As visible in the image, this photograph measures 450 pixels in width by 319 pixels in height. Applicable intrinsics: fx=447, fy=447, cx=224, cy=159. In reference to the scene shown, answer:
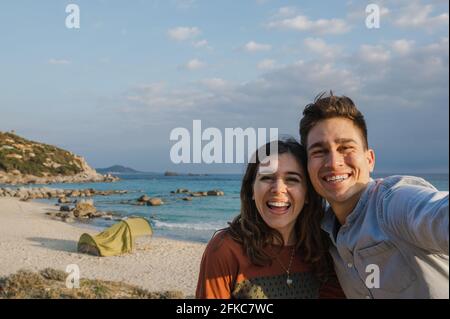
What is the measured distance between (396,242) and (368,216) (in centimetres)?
22

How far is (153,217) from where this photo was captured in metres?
34.7

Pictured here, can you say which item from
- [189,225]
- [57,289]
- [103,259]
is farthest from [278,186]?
[189,225]

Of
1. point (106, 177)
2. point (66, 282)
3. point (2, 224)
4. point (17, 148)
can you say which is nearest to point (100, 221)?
point (2, 224)

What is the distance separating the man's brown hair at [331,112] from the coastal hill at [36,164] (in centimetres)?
6646

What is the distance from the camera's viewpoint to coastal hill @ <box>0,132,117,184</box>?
6619 cm

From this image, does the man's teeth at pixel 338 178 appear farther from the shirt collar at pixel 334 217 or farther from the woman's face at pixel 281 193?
the woman's face at pixel 281 193

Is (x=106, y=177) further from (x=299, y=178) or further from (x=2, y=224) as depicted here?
(x=299, y=178)

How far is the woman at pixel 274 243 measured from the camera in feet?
8.32

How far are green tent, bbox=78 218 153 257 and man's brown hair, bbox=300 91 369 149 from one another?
1369 cm

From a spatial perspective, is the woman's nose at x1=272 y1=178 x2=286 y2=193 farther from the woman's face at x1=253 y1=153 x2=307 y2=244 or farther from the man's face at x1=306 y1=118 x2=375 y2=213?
the man's face at x1=306 y1=118 x2=375 y2=213

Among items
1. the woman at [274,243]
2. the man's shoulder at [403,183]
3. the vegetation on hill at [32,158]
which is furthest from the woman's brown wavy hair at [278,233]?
the vegetation on hill at [32,158]

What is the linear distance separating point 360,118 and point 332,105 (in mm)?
192

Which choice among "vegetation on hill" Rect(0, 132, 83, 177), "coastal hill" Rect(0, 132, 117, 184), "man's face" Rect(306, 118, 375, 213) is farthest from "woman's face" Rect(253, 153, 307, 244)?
"vegetation on hill" Rect(0, 132, 83, 177)

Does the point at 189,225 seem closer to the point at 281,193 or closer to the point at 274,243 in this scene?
the point at 274,243
